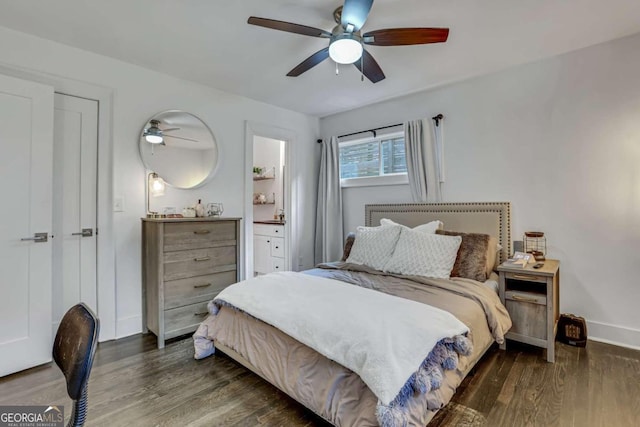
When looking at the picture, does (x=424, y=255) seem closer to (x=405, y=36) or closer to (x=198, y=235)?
(x=405, y=36)

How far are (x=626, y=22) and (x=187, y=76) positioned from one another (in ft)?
12.2

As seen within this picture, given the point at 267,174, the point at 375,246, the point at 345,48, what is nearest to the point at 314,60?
the point at 345,48

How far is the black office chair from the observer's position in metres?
0.86

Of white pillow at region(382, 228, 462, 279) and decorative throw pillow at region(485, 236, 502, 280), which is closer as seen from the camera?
white pillow at region(382, 228, 462, 279)

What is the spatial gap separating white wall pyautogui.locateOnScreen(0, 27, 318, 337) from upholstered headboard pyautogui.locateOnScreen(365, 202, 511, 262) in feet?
6.27


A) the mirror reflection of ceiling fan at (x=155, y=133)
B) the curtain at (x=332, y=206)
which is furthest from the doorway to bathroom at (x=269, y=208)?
the mirror reflection of ceiling fan at (x=155, y=133)

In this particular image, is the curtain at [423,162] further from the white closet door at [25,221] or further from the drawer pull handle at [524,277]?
the white closet door at [25,221]

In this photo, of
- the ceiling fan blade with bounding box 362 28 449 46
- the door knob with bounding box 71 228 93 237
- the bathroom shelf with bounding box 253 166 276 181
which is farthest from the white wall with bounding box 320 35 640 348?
the door knob with bounding box 71 228 93 237

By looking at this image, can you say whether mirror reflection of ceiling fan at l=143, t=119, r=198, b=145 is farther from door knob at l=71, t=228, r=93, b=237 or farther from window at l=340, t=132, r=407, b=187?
window at l=340, t=132, r=407, b=187

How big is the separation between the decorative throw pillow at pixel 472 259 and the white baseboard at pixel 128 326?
2.91m

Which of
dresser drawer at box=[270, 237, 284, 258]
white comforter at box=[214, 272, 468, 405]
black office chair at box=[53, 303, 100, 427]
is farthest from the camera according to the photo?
dresser drawer at box=[270, 237, 284, 258]

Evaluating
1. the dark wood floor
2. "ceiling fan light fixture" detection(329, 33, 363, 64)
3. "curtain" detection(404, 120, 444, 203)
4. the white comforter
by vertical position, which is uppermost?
"ceiling fan light fixture" detection(329, 33, 363, 64)

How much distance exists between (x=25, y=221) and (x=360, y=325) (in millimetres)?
2500

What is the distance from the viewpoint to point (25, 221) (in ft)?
7.31
